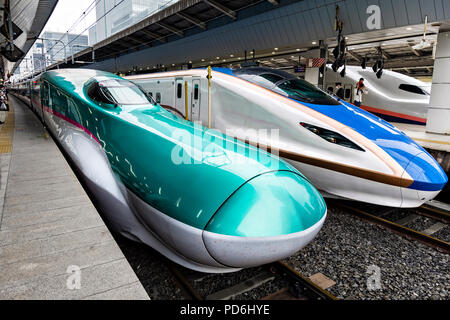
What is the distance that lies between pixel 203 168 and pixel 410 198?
298 centimetres

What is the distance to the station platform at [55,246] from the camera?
83.0 inches

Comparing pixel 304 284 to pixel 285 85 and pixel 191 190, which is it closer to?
pixel 191 190

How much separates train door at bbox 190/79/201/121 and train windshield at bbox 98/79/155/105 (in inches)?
72.7

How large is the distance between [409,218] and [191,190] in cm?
398

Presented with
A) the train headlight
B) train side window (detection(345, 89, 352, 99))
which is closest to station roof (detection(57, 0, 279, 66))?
train side window (detection(345, 89, 352, 99))

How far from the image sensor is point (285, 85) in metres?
5.43

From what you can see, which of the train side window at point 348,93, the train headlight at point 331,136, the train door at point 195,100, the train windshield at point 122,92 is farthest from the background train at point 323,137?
the train side window at point 348,93

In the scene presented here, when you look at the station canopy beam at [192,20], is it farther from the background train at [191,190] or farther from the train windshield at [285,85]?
the background train at [191,190]

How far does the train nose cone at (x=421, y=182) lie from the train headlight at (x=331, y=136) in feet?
2.26

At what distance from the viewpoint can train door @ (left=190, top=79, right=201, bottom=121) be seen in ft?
21.1

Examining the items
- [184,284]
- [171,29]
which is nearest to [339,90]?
[171,29]

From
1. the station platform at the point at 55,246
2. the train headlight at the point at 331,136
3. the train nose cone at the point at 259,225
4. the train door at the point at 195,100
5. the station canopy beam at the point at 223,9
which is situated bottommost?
the station platform at the point at 55,246

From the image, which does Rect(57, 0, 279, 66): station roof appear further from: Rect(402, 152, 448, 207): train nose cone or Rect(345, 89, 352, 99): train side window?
Rect(402, 152, 448, 207): train nose cone
